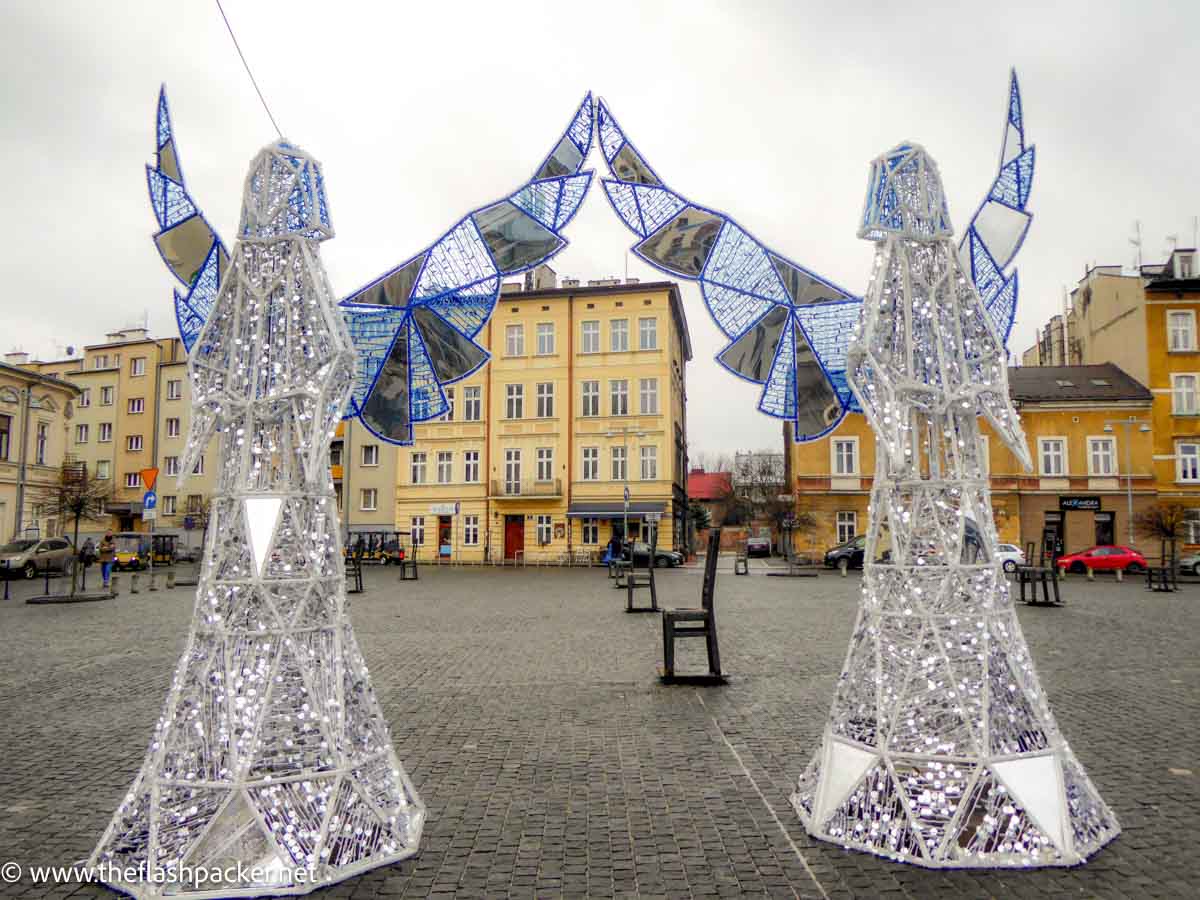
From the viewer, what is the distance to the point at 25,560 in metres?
28.6

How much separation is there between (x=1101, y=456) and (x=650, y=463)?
1820cm

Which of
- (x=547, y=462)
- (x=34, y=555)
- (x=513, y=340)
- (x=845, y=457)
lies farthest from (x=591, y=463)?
(x=34, y=555)

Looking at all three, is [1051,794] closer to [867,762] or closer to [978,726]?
[978,726]

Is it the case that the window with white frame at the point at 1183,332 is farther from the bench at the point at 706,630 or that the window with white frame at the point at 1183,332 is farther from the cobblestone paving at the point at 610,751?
the bench at the point at 706,630

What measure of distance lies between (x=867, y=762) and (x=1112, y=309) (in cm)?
4203

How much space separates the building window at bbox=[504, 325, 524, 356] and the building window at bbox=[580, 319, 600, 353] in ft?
7.81

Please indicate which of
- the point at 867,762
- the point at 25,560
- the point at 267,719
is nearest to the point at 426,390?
the point at 267,719

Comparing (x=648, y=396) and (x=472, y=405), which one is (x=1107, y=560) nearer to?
(x=648, y=396)

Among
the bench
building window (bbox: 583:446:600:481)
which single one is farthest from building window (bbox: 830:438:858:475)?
the bench

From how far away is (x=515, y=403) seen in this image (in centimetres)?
3972

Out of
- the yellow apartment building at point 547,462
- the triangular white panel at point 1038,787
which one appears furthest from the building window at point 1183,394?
the triangular white panel at point 1038,787

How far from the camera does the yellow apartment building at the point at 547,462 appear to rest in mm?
37500

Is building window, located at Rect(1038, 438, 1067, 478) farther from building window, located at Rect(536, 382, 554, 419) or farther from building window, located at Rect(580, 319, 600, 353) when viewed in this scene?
building window, located at Rect(536, 382, 554, 419)

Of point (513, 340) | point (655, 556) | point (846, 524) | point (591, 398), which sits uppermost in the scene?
point (513, 340)
